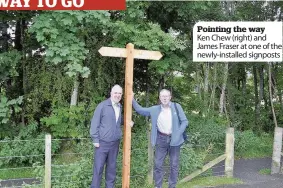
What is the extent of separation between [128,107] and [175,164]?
1363 mm

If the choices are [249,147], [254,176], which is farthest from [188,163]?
[249,147]

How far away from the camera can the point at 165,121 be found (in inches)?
257

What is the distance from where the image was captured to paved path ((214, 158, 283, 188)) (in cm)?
783

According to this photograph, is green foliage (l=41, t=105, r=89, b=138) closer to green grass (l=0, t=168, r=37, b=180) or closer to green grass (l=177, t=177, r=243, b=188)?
green grass (l=0, t=168, r=37, b=180)

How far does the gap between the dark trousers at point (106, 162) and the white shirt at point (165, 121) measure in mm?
794

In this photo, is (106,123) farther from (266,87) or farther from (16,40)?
(266,87)

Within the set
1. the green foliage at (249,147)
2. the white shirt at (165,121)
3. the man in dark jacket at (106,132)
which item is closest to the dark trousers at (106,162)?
the man in dark jacket at (106,132)

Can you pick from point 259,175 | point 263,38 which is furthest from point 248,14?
point 259,175

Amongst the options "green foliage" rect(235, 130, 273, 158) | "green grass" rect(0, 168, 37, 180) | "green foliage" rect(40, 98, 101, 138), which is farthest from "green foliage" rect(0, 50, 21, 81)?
"green foliage" rect(235, 130, 273, 158)

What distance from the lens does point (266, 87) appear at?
18.4 metres

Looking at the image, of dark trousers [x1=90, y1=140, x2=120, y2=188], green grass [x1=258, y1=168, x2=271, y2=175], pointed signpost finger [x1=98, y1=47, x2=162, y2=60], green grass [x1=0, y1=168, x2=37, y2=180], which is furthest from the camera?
green grass [x1=258, y1=168, x2=271, y2=175]
